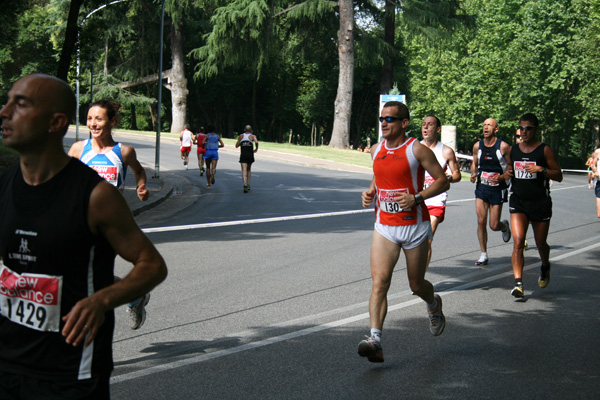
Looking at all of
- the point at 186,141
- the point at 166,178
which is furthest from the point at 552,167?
the point at 186,141

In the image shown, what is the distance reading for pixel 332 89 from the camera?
63531 millimetres

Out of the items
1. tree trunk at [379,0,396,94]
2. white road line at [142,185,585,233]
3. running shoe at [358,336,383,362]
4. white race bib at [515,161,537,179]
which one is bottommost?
white road line at [142,185,585,233]

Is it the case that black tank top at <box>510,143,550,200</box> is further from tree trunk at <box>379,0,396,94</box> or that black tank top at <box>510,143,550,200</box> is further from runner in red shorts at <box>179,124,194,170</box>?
tree trunk at <box>379,0,396,94</box>

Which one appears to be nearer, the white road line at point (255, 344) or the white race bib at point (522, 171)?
the white road line at point (255, 344)

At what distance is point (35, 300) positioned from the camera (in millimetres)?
2658

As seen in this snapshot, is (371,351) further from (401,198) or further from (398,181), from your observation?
(398,181)

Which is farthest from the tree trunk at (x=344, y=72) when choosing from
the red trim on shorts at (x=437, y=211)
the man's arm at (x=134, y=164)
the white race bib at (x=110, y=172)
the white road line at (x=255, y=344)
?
the white race bib at (x=110, y=172)

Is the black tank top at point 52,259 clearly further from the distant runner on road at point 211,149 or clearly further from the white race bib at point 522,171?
the distant runner on road at point 211,149

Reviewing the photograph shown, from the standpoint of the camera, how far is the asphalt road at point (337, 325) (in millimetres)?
5059

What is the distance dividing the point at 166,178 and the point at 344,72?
18.1m

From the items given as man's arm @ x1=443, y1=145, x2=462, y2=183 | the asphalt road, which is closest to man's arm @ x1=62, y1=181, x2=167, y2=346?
the asphalt road

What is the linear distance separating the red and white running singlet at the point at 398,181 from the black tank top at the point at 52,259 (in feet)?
11.6

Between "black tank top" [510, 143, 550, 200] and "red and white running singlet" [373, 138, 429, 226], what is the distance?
A: 2794 mm

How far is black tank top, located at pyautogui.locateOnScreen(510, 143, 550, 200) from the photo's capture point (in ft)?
27.4
